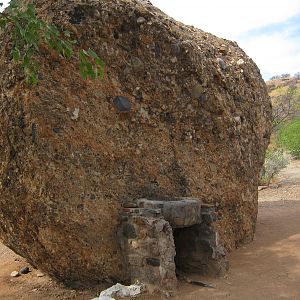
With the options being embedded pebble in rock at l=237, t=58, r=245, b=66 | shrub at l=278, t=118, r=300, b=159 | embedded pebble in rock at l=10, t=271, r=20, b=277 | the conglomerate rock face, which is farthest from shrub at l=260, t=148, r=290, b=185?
embedded pebble in rock at l=10, t=271, r=20, b=277

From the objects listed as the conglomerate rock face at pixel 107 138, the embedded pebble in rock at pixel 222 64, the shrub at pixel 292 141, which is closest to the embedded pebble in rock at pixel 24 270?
the conglomerate rock face at pixel 107 138

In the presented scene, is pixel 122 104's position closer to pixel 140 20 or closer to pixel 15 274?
pixel 140 20

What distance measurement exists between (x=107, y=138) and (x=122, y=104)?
0.50 meters

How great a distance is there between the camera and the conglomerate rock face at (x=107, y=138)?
4.84m

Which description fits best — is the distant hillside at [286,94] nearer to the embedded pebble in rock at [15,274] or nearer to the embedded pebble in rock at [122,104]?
the embedded pebble in rock at [122,104]

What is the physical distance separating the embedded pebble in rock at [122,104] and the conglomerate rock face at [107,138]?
13 millimetres

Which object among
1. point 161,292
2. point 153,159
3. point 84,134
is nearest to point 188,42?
point 153,159

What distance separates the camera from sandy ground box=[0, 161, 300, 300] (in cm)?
480

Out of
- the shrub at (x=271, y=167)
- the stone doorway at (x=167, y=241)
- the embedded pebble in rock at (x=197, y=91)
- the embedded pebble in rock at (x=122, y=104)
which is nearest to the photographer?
the stone doorway at (x=167, y=241)

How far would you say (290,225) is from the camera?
314 inches

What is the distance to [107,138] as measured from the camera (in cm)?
532

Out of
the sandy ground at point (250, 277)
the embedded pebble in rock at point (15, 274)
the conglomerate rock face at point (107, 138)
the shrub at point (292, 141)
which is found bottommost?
the sandy ground at point (250, 277)

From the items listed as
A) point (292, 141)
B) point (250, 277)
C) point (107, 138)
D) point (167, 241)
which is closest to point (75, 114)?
point (107, 138)

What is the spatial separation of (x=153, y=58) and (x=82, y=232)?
2.50 meters
